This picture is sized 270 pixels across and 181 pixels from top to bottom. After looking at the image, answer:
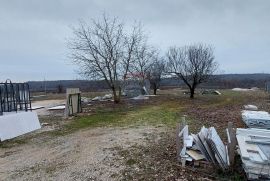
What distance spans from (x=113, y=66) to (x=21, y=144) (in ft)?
48.4

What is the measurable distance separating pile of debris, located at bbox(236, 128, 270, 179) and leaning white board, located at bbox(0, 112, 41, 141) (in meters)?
7.76

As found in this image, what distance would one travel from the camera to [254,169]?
18.8 feet

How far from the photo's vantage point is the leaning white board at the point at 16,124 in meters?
11.1

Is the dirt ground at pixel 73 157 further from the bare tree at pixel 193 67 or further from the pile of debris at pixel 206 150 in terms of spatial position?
the bare tree at pixel 193 67

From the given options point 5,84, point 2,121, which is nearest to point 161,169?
point 2,121

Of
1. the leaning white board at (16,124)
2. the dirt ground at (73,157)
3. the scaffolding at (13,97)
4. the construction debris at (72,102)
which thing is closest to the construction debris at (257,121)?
the dirt ground at (73,157)

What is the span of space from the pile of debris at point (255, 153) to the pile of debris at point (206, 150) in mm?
409

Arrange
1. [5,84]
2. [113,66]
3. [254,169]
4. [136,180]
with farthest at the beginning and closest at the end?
1. [113,66]
2. [5,84]
3. [136,180]
4. [254,169]

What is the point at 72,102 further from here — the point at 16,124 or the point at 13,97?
the point at 16,124

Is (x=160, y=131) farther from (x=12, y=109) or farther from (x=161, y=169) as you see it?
(x=12, y=109)

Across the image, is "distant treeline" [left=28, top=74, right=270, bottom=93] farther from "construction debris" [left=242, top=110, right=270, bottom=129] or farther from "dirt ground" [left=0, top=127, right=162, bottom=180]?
"construction debris" [left=242, top=110, right=270, bottom=129]

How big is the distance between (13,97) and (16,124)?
1.31m

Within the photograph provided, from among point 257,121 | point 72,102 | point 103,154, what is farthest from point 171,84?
point 103,154

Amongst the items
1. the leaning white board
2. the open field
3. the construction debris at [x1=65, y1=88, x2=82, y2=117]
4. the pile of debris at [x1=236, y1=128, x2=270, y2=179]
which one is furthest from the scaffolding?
the pile of debris at [x1=236, y1=128, x2=270, y2=179]
